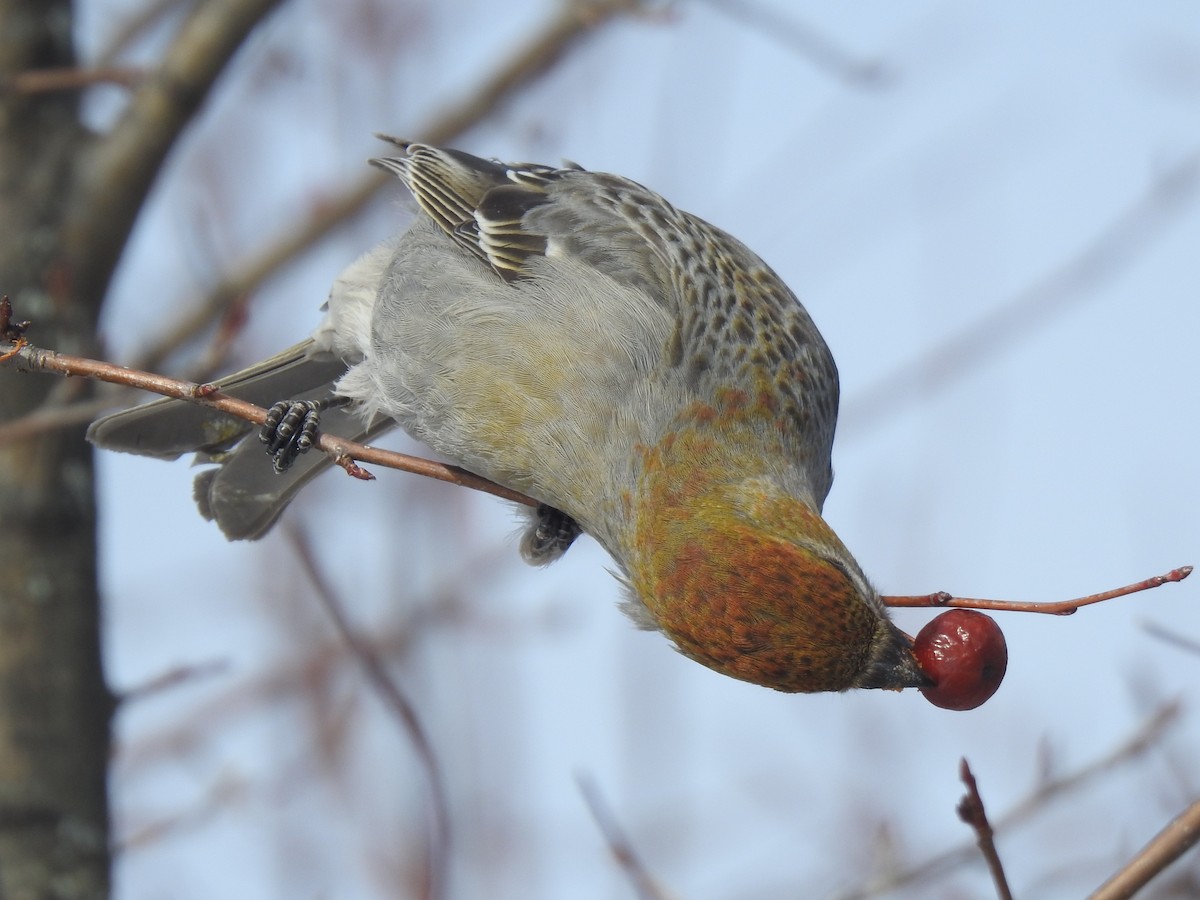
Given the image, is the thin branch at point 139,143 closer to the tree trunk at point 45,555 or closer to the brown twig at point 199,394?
the tree trunk at point 45,555

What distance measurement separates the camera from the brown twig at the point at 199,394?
10.9 feet

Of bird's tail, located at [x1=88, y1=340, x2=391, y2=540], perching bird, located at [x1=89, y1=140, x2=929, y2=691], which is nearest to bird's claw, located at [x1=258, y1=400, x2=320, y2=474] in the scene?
perching bird, located at [x1=89, y1=140, x2=929, y2=691]

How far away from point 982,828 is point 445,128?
14.9 feet

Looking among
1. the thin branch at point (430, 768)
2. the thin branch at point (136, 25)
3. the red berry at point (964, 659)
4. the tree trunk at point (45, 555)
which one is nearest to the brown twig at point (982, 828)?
the red berry at point (964, 659)

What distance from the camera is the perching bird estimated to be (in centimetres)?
377

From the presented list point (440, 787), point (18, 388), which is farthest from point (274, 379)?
point (440, 787)

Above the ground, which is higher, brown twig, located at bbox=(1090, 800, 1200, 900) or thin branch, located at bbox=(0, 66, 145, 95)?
thin branch, located at bbox=(0, 66, 145, 95)

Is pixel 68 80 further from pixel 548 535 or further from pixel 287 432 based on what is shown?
pixel 548 535

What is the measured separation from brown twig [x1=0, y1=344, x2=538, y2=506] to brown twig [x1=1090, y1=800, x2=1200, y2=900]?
1.83 meters

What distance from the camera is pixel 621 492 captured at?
14.1 feet

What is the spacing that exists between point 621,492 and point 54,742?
2.10 meters

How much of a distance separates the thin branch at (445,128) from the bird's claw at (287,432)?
1328mm

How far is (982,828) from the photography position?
103 inches

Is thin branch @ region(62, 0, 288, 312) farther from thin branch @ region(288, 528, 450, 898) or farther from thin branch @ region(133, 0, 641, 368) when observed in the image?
thin branch @ region(288, 528, 450, 898)
